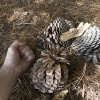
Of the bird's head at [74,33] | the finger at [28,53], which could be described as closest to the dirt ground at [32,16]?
the finger at [28,53]

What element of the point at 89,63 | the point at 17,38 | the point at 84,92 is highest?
the point at 17,38

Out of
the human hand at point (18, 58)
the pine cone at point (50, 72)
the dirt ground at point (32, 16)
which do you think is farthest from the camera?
the dirt ground at point (32, 16)

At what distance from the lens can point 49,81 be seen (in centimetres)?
127

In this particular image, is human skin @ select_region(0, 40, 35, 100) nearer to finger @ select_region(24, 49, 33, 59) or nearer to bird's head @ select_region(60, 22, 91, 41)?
finger @ select_region(24, 49, 33, 59)

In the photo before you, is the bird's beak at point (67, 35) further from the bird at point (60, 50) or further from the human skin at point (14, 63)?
the human skin at point (14, 63)

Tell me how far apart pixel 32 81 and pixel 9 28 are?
51cm

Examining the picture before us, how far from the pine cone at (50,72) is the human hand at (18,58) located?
0.10 metres

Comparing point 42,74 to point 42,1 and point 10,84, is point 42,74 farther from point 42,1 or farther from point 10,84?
point 42,1

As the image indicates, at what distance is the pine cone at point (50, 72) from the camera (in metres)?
1.27

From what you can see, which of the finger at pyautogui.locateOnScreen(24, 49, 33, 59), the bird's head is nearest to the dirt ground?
the finger at pyautogui.locateOnScreen(24, 49, 33, 59)

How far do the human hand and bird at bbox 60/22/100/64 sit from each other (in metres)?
0.25

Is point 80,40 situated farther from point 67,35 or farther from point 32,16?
point 32,16

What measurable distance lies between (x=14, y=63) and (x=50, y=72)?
0.91 feet

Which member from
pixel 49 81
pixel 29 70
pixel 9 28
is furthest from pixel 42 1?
pixel 49 81
